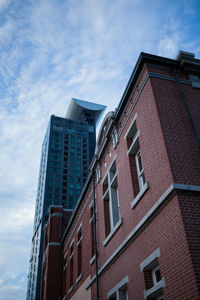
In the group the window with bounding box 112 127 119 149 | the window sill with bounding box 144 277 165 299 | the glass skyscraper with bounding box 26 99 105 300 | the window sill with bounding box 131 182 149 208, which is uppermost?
the glass skyscraper with bounding box 26 99 105 300

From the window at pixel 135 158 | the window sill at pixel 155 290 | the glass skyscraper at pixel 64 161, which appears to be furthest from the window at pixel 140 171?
the glass skyscraper at pixel 64 161

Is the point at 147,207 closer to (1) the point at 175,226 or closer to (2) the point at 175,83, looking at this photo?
(1) the point at 175,226

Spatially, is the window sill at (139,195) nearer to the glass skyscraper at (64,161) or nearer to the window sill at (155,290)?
the window sill at (155,290)

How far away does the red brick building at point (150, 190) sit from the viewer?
8.02m

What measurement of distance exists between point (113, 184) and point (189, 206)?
6.35 metres

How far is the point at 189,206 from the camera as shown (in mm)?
8156

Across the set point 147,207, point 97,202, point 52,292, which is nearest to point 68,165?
point 52,292

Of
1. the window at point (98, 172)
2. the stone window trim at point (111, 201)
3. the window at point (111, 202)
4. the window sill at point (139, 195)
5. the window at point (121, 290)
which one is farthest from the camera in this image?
the window at point (98, 172)

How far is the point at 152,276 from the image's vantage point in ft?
31.0

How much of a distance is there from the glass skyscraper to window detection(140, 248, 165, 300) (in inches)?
2881

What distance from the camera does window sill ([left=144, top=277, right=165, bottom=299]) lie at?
823 centimetres

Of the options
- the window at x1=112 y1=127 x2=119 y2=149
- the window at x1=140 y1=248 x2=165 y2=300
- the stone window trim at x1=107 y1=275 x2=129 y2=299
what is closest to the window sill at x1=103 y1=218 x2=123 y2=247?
the stone window trim at x1=107 y1=275 x2=129 y2=299

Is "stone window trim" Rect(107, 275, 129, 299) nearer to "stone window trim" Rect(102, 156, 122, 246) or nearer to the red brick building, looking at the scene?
the red brick building

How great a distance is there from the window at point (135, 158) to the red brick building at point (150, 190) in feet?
0.13
